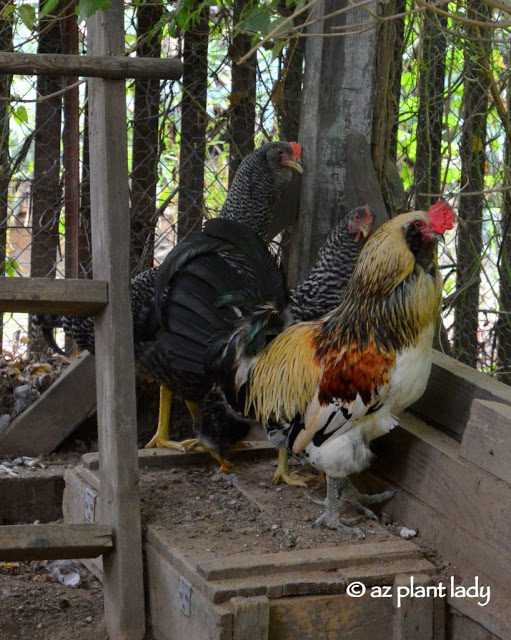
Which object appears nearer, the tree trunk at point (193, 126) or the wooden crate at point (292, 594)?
the wooden crate at point (292, 594)

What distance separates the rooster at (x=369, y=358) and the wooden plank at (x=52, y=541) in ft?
2.07

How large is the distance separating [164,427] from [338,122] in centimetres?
134

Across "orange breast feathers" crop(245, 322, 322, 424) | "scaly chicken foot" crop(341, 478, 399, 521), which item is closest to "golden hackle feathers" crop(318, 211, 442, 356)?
"orange breast feathers" crop(245, 322, 322, 424)

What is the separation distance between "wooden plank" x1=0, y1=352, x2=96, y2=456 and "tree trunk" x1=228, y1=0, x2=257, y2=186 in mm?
1088

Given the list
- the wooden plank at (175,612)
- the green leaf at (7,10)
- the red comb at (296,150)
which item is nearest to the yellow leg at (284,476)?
the wooden plank at (175,612)

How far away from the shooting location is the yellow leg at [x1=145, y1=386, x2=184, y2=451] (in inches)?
138

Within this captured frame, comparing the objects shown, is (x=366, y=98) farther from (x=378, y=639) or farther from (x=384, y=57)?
(x=378, y=639)

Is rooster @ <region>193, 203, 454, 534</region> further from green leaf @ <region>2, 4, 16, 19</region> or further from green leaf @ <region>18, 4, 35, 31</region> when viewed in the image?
green leaf @ <region>2, 4, 16, 19</region>

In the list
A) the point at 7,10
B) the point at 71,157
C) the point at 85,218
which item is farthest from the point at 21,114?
the point at 85,218

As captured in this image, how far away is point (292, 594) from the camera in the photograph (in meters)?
2.27

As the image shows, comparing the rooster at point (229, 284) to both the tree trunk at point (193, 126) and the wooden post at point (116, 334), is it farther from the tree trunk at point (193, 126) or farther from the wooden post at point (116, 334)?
the tree trunk at point (193, 126)

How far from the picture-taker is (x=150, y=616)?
2586 millimetres

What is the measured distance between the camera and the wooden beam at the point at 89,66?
2350mm

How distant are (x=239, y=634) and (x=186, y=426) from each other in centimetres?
180
